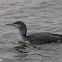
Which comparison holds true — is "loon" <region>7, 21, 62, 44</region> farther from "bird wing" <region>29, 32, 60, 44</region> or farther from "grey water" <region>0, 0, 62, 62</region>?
"grey water" <region>0, 0, 62, 62</region>

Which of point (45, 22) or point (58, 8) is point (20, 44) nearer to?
point (45, 22)

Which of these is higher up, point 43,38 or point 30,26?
point 30,26

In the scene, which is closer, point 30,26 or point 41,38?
point 41,38

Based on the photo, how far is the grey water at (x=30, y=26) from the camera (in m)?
11.4

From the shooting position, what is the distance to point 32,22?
14.4 meters

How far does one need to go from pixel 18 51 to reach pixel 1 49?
635mm

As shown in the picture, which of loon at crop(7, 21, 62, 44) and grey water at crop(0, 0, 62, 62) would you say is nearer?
grey water at crop(0, 0, 62, 62)

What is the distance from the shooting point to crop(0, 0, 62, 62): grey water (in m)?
11.4

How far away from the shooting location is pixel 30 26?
14.1m

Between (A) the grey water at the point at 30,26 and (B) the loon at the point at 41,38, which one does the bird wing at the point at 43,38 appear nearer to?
(B) the loon at the point at 41,38

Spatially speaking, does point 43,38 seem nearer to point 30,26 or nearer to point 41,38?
point 41,38

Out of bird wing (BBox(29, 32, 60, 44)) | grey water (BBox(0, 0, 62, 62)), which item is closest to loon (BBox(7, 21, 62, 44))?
bird wing (BBox(29, 32, 60, 44))

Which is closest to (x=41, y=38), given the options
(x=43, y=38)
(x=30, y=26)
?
(x=43, y=38)

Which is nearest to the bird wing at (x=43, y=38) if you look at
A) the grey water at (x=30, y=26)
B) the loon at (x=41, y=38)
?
the loon at (x=41, y=38)
